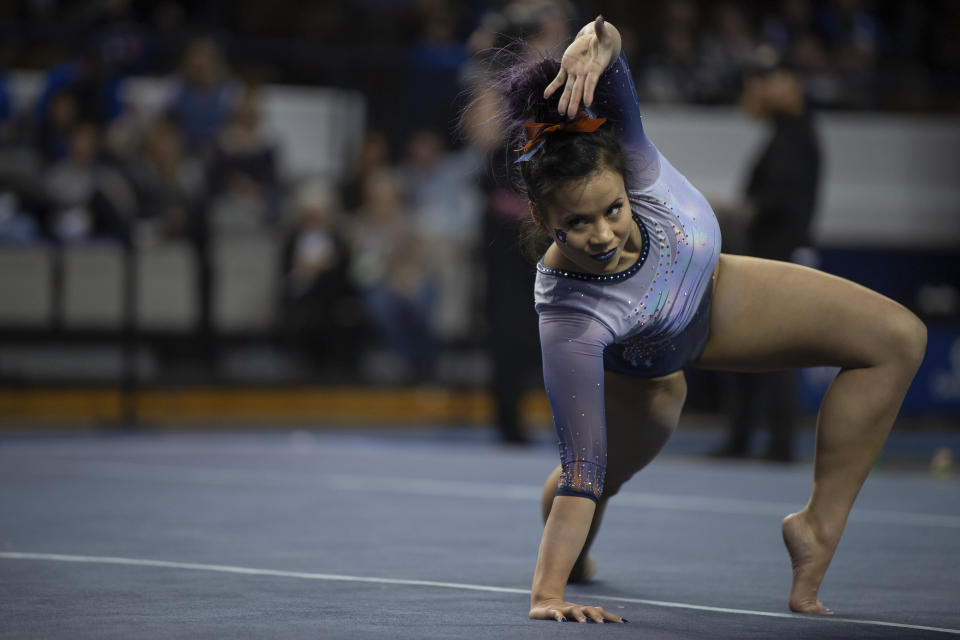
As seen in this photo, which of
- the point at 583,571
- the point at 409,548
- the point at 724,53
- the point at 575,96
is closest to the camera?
the point at 575,96

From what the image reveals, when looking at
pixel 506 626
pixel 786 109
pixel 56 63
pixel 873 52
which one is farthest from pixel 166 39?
pixel 506 626

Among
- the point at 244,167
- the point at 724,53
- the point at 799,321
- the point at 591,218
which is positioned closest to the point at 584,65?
the point at 591,218

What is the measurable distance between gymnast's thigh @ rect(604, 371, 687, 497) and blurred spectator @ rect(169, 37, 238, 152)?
738 centimetres

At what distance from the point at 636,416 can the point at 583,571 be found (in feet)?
1.50

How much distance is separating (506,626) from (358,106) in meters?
8.86

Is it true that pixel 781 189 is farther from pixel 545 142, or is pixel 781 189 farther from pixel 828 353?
pixel 545 142

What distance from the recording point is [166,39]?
10844mm

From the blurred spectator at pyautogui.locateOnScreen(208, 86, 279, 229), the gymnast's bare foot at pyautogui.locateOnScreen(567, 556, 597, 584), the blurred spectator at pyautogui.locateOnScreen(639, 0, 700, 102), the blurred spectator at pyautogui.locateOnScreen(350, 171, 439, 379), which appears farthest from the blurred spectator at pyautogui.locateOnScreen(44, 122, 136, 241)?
the gymnast's bare foot at pyautogui.locateOnScreen(567, 556, 597, 584)

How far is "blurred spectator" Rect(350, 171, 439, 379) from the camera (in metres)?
9.27

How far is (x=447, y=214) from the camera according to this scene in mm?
10328

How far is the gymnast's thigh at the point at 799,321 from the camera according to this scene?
316 cm

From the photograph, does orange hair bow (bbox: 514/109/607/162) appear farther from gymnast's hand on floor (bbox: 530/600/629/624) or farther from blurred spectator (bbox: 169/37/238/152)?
blurred spectator (bbox: 169/37/238/152)

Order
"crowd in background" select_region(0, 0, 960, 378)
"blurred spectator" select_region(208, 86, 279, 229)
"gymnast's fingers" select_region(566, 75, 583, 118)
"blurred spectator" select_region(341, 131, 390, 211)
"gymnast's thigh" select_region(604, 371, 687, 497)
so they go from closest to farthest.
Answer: "gymnast's fingers" select_region(566, 75, 583, 118), "gymnast's thigh" select_region(604, 371, 687, 497), "crowd in background" select_region(0, 0, 960, 378), "blurred spectator" select_region(208, 86, 279, 229), "blurred spectator" select_region(341, 131, 390, 211)

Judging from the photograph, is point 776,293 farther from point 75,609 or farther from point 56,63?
point 56,63
